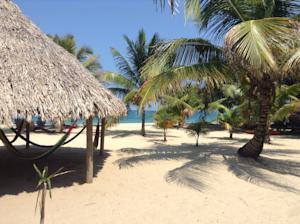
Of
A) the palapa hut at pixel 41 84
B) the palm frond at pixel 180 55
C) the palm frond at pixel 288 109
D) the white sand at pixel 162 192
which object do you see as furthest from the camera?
the palm frond at pixel 288 109

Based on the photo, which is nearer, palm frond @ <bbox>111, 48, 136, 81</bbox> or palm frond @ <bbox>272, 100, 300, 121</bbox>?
palm frond @ <bbox>272, 100, 300, 121</bbox>

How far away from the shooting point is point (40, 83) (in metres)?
5.24

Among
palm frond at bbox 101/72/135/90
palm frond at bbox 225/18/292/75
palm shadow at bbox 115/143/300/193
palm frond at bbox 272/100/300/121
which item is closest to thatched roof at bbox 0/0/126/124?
palm shadow at bbox 115/143/300/193

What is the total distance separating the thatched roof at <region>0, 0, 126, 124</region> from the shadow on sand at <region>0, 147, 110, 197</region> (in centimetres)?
132

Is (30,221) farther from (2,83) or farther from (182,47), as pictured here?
(182,47)

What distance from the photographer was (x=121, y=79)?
15008 mm

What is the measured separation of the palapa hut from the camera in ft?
16.1

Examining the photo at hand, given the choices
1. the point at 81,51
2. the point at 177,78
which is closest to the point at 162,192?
the point at 177,78

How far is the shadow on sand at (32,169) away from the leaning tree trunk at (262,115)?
133 inches

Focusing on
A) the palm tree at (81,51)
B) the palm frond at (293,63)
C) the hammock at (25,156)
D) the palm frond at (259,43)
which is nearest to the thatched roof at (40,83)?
the hammock at (25,156)

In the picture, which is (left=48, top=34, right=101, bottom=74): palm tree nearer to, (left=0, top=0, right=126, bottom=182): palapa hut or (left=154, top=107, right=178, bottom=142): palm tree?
(left=154, top=107, right=178, bottom=142): palm tree

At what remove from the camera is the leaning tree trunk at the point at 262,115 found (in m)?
7.35

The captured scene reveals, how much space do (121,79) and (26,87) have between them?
394 inches

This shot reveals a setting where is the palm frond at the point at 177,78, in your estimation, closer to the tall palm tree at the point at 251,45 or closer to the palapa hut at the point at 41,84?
the tall palm tree at the point at 251,45
